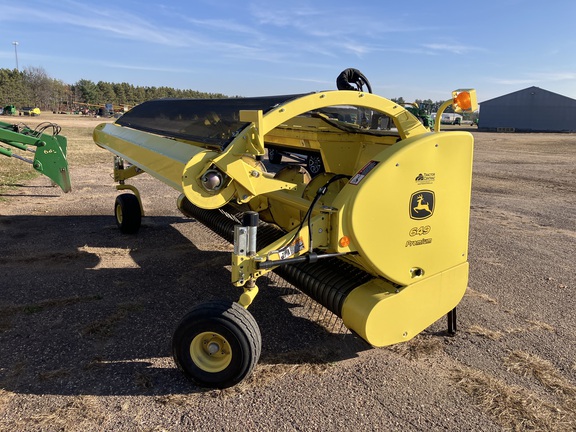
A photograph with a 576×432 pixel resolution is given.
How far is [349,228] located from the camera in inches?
111

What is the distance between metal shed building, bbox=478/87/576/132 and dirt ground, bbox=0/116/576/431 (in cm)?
5596

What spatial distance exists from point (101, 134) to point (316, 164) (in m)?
3.01

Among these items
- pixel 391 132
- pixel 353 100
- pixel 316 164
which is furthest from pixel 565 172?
pixel 353 100

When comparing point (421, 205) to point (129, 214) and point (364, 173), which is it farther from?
point (129, 214)

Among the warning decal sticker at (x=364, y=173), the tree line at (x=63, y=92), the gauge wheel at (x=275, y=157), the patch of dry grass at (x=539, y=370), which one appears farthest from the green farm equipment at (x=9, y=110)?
the patch of dry grass at (x=539, y=370)

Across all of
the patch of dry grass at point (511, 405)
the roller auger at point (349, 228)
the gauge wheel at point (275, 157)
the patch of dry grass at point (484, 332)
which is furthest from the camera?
the gauge wheel at point (275, 157)

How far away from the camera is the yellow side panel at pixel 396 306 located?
2.89m

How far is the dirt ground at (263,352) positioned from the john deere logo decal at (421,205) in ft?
3.54

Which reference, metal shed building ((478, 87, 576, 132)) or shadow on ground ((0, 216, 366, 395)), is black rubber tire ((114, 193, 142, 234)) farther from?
metal shed building ((478, 87, 576, 132))

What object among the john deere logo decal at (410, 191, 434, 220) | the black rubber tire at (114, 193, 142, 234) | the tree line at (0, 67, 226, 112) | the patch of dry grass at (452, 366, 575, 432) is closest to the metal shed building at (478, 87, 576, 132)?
the tree line at (0, 67, 226, 112)

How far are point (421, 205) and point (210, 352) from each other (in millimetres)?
1711

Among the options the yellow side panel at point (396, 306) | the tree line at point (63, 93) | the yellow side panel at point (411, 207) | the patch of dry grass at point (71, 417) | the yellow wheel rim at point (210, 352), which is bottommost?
the patch of dry grass at point (71, 417)

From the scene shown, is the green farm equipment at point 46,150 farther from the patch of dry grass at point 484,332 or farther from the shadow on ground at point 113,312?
the patch of dry grass at point 484,332

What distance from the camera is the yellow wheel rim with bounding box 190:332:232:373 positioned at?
277 cm
